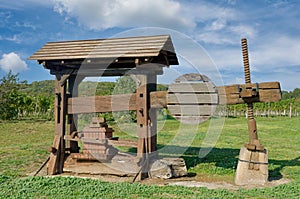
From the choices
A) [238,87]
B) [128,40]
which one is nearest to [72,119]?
[128,40]

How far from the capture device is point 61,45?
8.55m

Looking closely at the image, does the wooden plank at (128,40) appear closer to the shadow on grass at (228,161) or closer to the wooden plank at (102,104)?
the wooden plank at (102,104)

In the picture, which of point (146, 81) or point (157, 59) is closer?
point (146, 81)

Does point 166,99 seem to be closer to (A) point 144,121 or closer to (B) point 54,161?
(A) point 144,121

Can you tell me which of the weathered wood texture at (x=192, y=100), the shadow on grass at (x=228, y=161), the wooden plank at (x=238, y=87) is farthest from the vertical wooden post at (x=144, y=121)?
the wooden plank at (x=238, y=87)

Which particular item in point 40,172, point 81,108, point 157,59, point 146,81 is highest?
point 157,59

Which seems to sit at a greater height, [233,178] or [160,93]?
[160,93]

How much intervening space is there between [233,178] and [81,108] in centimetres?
472

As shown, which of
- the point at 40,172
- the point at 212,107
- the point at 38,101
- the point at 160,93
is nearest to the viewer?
the point at 212,107

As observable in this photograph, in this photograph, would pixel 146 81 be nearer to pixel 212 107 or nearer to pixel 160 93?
pixel 160 93

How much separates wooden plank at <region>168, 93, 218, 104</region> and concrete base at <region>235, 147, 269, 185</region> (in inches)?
58.5

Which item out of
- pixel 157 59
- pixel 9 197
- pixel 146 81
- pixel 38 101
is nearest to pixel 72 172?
pixel 9 197

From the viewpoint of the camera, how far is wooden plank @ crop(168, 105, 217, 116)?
23.1 feet

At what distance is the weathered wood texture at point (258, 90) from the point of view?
6.36 meters
